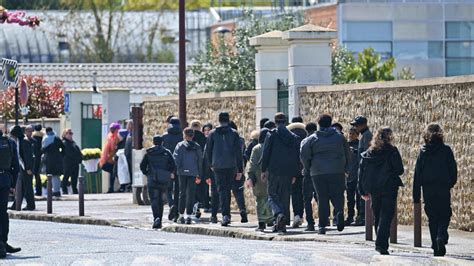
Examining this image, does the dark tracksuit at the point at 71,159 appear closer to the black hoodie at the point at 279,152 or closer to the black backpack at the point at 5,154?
the black hoodie at the point at 279,152

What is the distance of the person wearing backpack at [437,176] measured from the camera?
19.7 metres

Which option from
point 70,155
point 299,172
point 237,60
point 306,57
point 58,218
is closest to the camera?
point 299,172

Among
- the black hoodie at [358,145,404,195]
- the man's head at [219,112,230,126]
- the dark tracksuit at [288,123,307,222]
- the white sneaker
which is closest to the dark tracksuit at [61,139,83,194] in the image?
the man's head at [219,112,230,126]

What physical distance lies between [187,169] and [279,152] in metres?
3.11

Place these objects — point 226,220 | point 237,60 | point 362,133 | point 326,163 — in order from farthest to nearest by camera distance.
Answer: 1. point 237,60
2. point 226,220
3. point 362,133
4. point 326,163

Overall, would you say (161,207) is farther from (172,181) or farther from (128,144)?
(128,144)

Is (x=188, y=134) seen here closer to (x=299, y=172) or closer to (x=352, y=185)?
(x=299, y=172)

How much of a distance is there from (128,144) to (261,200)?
40.9ft

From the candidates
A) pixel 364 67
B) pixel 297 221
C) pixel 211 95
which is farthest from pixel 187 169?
pixel 364 67

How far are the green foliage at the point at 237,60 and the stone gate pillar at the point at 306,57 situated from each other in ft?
54.6

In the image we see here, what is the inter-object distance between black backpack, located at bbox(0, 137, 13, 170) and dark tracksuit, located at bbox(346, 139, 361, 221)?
6.07 meters

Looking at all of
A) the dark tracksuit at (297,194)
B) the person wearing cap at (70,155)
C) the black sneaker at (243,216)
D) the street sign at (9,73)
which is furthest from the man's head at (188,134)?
the person wearing cap at (70,155)

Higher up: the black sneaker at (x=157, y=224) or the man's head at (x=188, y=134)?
the man's head at (x=188, y=134)

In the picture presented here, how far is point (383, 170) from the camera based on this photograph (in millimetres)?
20078
